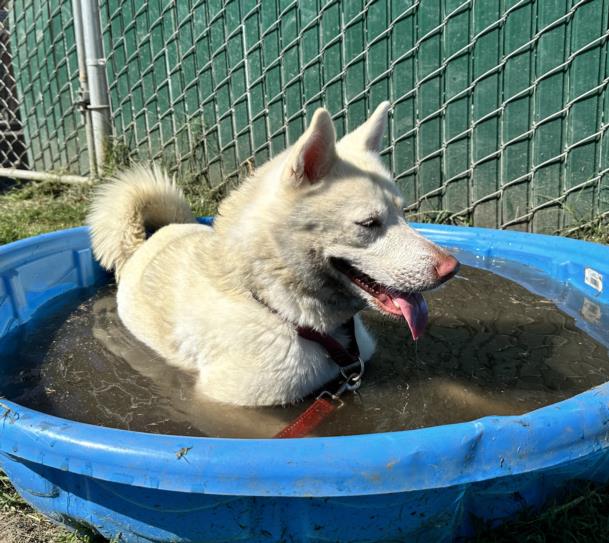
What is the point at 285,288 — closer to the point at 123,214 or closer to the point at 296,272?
the point at 296,272

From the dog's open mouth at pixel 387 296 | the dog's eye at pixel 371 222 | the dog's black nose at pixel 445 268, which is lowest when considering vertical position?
the dog's open mouth at pixel 387 296

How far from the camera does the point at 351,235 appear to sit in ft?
7.01

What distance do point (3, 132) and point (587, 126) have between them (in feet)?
19.1

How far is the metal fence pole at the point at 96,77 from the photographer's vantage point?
5.34 meters

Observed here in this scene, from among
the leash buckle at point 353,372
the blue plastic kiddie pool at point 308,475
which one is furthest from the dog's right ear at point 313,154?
the blue plastic kiddie pool at point 308,475

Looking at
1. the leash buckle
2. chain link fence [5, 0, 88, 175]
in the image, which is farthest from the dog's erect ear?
chain link fence [5, 0, 88, 175]

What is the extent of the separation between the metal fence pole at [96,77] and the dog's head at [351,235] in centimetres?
389

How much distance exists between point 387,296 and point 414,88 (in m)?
2.47

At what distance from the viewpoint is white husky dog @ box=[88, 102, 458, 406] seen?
2139 mm

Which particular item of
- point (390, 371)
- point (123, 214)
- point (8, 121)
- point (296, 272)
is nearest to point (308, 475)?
point (296, 272)

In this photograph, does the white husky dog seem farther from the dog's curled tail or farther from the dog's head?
the dog's curled tail

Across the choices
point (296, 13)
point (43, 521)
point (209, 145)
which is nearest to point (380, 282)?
point (43, 521)

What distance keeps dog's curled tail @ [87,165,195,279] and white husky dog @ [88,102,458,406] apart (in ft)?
3.03

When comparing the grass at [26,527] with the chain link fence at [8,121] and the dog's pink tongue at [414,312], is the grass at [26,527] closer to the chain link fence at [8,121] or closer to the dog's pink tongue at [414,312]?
the dog's pink tongue at [414,312]
